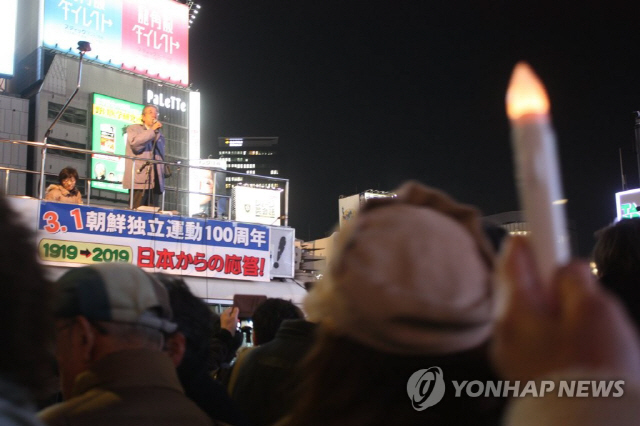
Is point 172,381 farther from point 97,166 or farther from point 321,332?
point 97,166

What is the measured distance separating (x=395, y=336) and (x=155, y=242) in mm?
9422

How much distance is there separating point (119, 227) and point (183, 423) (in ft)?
26.6

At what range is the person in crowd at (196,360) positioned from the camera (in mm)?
2812

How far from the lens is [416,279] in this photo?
97 cm

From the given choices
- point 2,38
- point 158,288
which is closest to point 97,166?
point 2,38

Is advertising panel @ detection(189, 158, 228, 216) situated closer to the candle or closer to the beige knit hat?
the beige knit hat

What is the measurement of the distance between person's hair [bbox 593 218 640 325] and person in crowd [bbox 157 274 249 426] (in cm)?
176

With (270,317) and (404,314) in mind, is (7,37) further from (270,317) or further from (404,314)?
(404,314)

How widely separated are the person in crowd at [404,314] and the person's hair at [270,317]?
360 cm

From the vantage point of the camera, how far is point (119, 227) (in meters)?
9.66

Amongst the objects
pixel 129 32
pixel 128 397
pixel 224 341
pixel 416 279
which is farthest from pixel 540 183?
pixel 129 32

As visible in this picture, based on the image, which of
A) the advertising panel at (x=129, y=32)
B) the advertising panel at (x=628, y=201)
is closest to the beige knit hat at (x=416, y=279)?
the advertising panel at (x=628, y=201)

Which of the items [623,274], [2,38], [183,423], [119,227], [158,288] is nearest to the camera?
[183,423]

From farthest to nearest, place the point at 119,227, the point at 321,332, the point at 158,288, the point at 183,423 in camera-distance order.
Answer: the point at 119,227 → the point at 158,288 → the point at 183,423 → the point at 321,332
